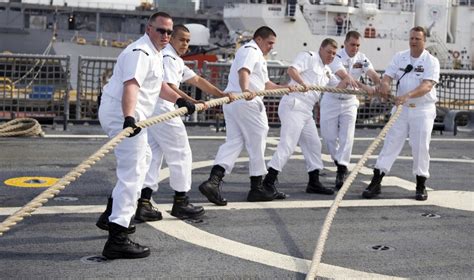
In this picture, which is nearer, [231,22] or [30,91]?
[30,91]

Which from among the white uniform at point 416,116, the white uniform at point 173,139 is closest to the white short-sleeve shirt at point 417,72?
the white uniform at point 416,116

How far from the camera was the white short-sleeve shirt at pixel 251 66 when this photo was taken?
670 cm

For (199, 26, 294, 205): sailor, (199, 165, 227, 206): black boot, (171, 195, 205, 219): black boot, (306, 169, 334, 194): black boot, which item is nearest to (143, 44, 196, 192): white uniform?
(171, 195, 205, 219): black boot

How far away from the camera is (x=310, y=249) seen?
5.22 metres

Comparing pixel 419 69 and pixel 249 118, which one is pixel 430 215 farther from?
pixel 249 118

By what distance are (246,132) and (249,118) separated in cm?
16

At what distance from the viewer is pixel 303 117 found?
7.46 meters

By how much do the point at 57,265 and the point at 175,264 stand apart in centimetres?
81

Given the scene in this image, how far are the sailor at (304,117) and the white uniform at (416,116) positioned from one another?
74 cm

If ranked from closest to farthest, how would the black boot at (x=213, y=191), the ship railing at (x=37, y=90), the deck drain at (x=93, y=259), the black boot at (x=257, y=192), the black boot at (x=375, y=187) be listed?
the deck drain at (x=93, y=259), the black boot at (x=213, y=191), the black boot at (x=257, y=192), the black boot at (x=375, y=187), the ship railing at (x=37, y=90)

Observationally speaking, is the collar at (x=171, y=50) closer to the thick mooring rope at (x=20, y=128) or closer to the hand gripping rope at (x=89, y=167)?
the hand gripping rope at (x=89, y=167)

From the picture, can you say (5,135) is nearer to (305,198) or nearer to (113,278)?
(305,198)

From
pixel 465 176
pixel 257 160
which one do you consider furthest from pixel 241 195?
pixel 465 176

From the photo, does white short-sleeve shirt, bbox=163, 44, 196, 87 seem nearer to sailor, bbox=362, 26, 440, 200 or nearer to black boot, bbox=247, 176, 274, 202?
black boot, bbox=247, 176, 274, 202
